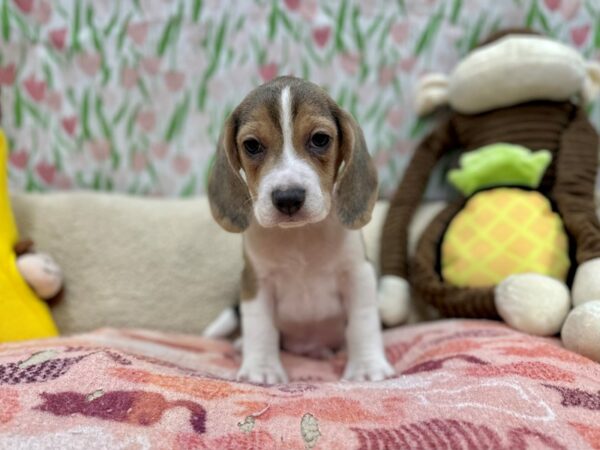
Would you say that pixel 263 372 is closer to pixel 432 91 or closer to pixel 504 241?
pixel 504 241

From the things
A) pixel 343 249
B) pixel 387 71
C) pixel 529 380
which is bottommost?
pixel 529 380

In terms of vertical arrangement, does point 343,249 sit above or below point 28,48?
below

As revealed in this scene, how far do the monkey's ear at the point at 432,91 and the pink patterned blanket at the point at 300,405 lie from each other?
4.07 ft

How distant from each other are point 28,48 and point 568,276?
99.4 inches

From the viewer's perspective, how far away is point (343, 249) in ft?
5.68

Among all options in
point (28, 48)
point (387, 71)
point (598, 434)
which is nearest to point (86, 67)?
point (28, 48)

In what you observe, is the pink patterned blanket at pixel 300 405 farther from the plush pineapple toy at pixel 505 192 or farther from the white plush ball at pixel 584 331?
the plush pineapple toy at pixel 505 192

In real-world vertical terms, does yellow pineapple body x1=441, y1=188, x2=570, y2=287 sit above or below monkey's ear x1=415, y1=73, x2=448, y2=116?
below

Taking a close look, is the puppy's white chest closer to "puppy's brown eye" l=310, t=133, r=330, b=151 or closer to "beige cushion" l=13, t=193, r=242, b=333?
"puppy's brown eye" l=310, t=133, r=330, b=151

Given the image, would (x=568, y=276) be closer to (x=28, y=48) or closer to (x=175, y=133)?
(x=175, y=133)

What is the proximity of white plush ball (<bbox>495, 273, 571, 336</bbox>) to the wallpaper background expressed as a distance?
0.91 meters

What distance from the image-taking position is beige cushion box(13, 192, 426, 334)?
2299 millimetres

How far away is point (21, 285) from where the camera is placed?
6.62ft

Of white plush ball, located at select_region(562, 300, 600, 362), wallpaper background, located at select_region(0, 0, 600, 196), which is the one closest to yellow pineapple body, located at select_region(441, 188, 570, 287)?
white plush ball, located at select_region(562, 300, 600, 362)
